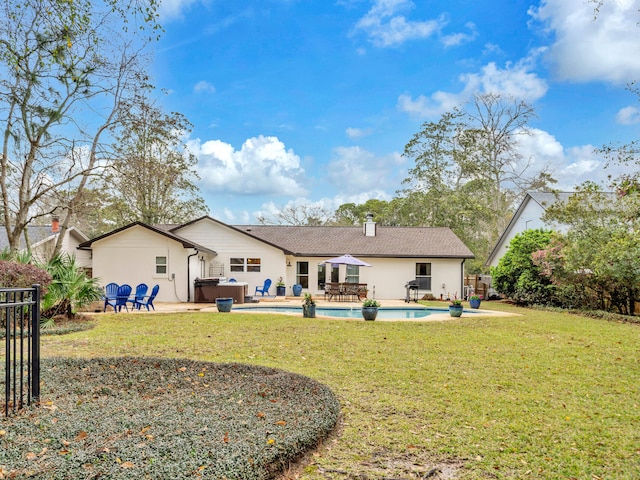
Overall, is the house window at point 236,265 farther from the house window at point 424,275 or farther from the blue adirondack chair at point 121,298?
the house window at point 424,275

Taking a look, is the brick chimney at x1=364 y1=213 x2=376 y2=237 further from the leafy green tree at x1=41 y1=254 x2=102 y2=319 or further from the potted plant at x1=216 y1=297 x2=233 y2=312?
the leafy green tree at x1=41 y1=254 x2=102 y2=319

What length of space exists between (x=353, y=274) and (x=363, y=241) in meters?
2.37

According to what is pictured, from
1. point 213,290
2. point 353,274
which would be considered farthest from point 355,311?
point 353,274

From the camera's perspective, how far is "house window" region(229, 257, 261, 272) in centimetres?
2403

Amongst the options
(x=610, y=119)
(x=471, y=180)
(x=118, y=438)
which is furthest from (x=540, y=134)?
(x=118, y=438)

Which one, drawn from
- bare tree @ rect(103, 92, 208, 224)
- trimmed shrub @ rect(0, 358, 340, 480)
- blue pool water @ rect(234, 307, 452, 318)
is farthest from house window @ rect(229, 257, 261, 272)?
trimmed shrub @ rect(0, 358, 340, 480)

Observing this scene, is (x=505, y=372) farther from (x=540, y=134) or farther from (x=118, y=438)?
(x=540, y=134)

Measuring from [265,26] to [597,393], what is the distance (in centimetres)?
1251

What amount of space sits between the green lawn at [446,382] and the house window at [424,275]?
433 inches

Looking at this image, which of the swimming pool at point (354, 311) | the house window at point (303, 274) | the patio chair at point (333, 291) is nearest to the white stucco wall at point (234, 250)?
the house window at point (303, 274)

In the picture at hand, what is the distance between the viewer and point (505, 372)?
293 inches

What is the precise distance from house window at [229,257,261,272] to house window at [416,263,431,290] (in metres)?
8.66

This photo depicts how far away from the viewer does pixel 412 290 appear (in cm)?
2477

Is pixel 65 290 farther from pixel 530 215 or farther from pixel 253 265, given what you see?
pixel 530 215
